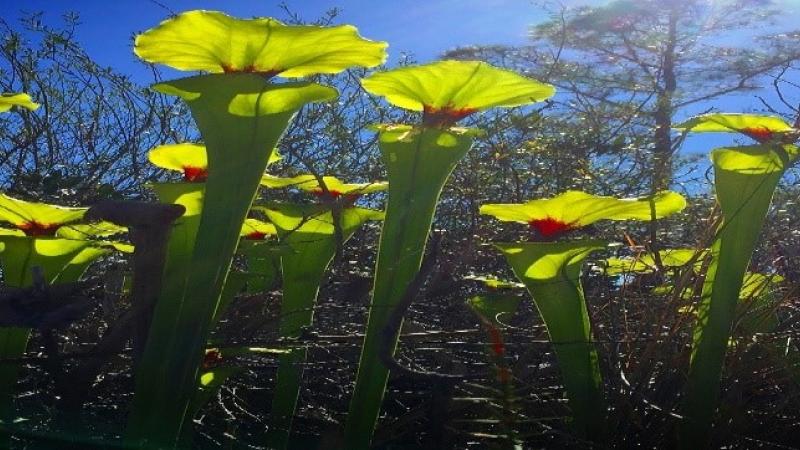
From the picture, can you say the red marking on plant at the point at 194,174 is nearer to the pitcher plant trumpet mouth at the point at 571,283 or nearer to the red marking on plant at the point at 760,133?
the pitcher plant trumpet mouth at the point at 571,283

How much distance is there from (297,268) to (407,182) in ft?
0.94

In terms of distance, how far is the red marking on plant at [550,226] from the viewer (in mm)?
1060

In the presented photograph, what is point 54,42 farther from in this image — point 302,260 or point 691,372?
point 691,372

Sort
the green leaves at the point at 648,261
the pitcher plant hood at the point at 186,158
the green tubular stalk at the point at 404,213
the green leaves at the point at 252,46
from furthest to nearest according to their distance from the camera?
the green leaves at the point at 648,261
the pitcher plant hood at the point at 186,158
the green tubular stalk at the point at 404,213
the green leaves at the point at 252,46

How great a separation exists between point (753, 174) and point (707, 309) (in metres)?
0.19

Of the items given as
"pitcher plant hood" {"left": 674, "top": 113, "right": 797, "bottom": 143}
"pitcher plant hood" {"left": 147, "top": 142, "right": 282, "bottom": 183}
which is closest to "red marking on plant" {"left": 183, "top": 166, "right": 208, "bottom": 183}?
"pitcher plant hood" {"left": 147, "top": 142, "right": 282, "bottom": 183}

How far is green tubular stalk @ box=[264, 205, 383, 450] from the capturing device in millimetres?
1062

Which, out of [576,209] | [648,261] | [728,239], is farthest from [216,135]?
[648,261]

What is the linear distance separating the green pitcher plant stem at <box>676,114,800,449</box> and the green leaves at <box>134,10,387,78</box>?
50 centimetres

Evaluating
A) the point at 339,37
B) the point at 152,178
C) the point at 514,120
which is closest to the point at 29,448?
the point at 339,37

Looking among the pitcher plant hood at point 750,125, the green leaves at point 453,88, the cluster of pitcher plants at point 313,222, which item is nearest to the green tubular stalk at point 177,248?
the cluster of pitcher plants at point 313,222

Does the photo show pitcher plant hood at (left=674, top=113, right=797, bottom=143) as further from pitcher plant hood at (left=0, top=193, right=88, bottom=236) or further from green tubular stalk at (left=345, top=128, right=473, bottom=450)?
pitcher plant hood at (left=0, top=193, right=88, bottom=236)

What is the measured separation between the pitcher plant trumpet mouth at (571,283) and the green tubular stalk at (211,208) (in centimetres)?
34

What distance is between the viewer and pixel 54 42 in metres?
2.60
